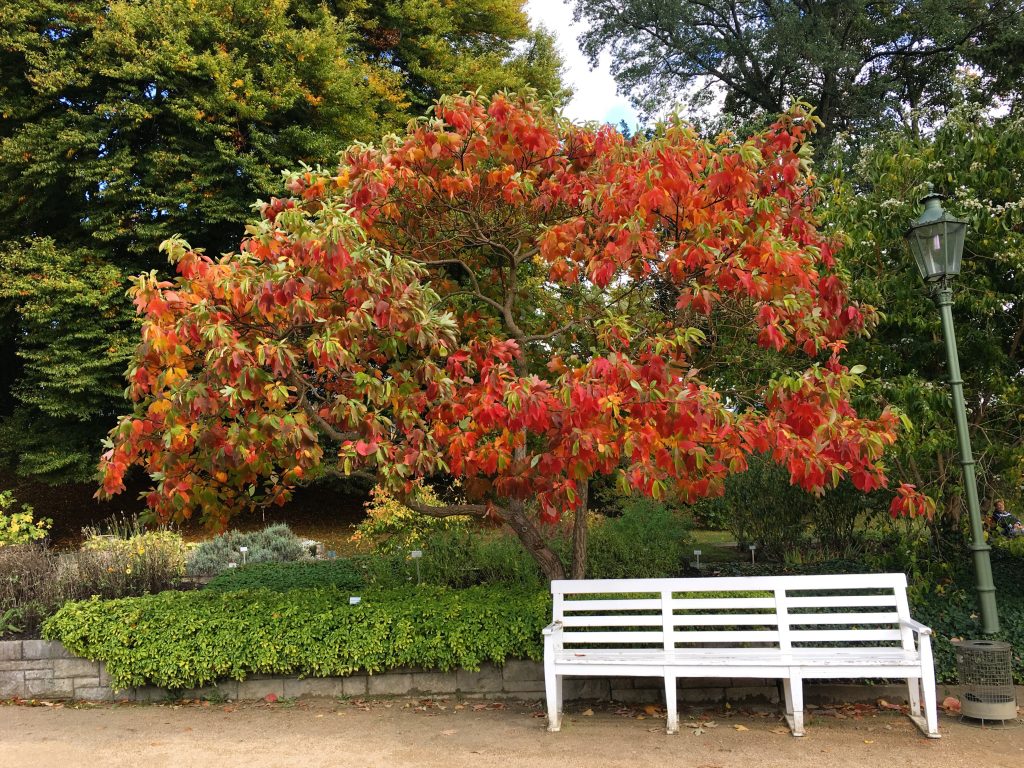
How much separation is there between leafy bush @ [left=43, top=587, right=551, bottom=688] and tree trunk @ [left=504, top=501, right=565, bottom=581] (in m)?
0.28

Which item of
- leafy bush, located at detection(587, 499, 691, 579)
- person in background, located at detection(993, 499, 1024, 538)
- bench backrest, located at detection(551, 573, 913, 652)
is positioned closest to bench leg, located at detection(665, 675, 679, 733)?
bench backrest, located at detection(551, 573, 913, 652)

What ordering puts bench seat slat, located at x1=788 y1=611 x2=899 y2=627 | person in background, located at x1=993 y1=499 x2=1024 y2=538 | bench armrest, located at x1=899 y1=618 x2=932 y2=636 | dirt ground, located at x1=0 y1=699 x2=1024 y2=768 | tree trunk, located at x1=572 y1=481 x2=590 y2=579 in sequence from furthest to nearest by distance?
person in background, located at x1=993 y1=499 x2=1024 y2=538, tree trunk, located at x1=572 y1=481 x2=590 y2=579, bench seat slat, located at x1=788 y1=611 x2=899 y2=627, bench armrest, located at x1=899 y1=618 x2=932 y2=636, dirt ground, located at x1=0 y1=699 x2=1024 y2=768

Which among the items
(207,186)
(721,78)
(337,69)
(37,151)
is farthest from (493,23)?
(37,151)

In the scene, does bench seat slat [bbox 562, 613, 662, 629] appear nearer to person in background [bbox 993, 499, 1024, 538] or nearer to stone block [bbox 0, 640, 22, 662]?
person in background [bbox 993, 499, 1024, 538]

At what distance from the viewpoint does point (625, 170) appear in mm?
4488

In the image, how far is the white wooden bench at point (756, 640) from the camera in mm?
4250

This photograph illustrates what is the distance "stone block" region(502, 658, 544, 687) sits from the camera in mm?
5215

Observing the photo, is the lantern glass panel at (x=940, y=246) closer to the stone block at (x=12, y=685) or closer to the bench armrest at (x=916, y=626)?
the bench armrest at (x=916, y=626)

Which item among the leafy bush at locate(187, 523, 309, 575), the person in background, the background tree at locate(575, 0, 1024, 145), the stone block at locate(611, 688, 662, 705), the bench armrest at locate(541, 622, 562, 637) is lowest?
the stone block at locate(611, 688, 662, 705)

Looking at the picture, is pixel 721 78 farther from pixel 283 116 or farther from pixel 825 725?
pixel 825 725

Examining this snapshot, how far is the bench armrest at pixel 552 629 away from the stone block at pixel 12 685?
3.98m

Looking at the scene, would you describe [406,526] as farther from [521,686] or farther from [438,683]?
[521,686]

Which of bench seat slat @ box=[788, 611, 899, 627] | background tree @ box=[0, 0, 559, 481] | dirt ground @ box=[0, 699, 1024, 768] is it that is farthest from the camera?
background tree @ box=[0, 0, 559, 481]

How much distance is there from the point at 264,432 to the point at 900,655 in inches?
149
